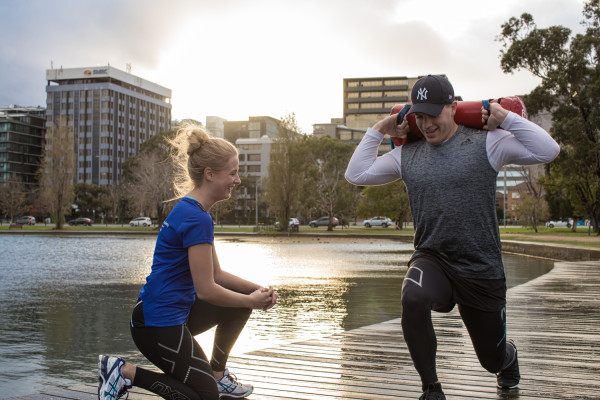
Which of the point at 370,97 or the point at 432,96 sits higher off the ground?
the point at 370,97

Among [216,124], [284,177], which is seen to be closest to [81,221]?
[284,177]

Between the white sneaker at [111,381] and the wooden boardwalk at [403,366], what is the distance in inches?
19.4

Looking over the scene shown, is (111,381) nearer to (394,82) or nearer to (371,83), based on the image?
(394,82)

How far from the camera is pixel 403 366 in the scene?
379 cm

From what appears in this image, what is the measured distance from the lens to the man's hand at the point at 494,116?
9.20 feet

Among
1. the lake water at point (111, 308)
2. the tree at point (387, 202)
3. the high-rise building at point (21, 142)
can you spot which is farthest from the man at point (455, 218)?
the high-rise building at point (21, 142)

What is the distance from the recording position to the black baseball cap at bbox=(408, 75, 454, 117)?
278cm

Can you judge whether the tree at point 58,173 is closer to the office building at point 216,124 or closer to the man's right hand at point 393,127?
the man's right hand at point 393,127

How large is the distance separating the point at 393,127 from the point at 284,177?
139ft

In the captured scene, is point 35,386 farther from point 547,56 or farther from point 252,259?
point 547,56

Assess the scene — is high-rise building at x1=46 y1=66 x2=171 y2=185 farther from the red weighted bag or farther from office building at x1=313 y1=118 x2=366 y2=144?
the red weighted bag

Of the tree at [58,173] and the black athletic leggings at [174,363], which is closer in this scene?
the black athletic leggings at [174,363]

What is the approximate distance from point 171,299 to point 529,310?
17.6 ft

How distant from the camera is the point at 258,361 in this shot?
13.0ft
